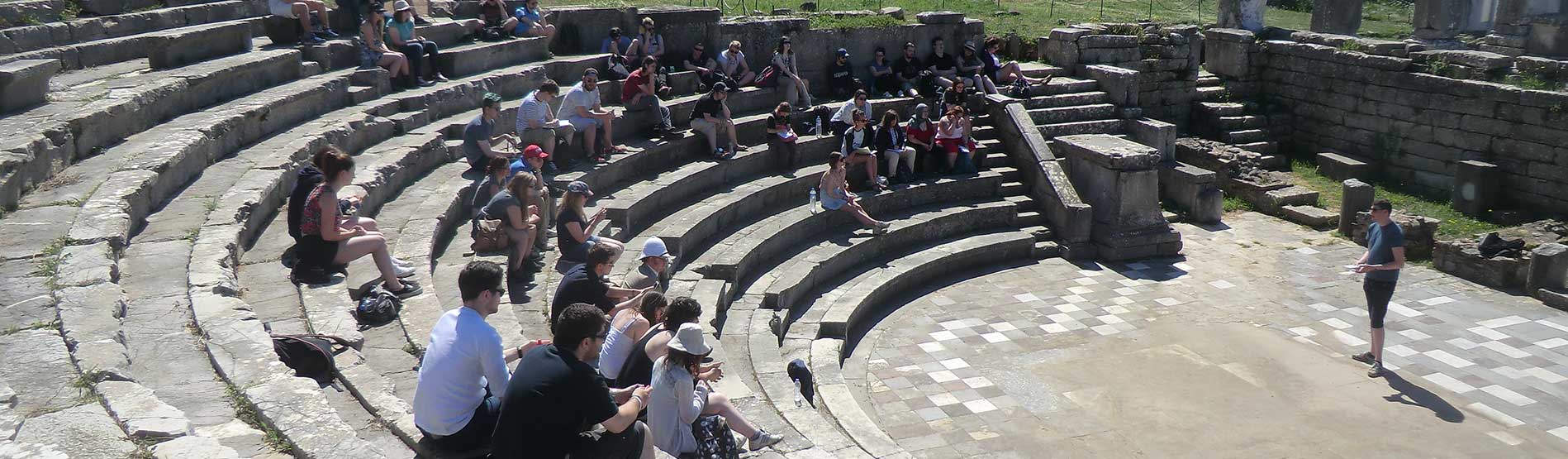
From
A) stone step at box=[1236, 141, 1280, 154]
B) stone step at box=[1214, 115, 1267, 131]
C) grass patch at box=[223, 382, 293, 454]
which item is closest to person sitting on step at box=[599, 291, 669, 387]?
grass patch at box=[223, 382, 293, 454]

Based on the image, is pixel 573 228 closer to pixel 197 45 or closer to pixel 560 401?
pixel 560 401

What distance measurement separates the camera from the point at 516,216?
912 centimetres

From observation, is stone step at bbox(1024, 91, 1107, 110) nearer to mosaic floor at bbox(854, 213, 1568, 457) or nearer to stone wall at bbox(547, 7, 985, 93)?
stone wall at bbox(547, 7, 985, 93)

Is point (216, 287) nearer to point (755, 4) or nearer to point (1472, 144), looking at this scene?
point (755, 4)

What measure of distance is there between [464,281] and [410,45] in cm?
886

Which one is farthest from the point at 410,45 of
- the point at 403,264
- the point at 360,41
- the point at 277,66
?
the point at 403,264

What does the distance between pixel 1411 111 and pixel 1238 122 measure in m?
2.37

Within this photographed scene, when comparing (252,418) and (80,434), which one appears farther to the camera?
(252,418)

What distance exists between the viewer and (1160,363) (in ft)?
34.4

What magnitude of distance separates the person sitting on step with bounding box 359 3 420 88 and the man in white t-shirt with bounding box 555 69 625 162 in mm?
2024

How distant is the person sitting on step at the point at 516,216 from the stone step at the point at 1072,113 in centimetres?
871

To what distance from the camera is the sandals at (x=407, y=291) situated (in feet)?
25.7

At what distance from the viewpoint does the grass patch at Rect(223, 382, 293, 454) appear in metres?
5.07

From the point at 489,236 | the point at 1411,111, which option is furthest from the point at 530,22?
the point at 1411,111
